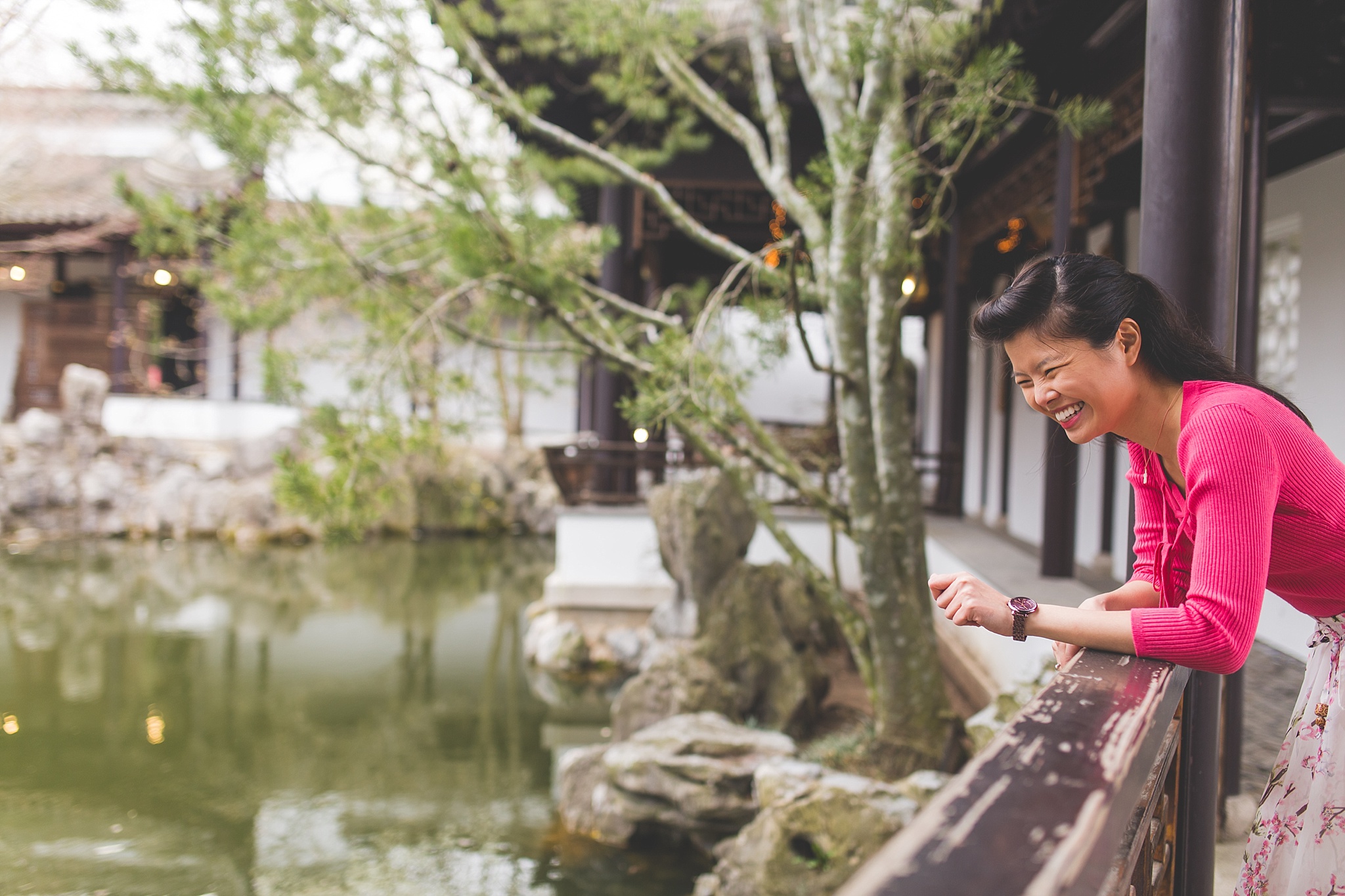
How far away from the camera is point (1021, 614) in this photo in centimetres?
120

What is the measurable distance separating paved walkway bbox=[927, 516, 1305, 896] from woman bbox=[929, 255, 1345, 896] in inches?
41.9

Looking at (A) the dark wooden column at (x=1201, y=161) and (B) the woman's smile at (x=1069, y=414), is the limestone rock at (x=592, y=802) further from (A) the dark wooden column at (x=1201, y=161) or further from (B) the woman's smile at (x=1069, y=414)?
(B) the woman's smile at (x=1069, y=414)

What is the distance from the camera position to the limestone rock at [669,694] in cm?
551

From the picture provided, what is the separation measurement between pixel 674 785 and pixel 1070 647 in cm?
353

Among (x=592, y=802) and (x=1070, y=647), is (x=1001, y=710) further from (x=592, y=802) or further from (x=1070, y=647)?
(x=1070, y=647)

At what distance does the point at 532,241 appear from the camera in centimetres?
446

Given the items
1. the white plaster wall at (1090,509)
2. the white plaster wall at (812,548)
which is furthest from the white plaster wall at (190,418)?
the white plaster wall at (1090,509)

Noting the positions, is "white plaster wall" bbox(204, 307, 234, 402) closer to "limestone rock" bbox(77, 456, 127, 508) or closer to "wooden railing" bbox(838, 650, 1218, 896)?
"limestone rock" bbox(77, 456, 127, 508)

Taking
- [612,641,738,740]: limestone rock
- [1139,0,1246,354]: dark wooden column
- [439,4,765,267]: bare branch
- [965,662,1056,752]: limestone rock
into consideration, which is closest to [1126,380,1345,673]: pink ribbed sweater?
[1139,0,1246,354]: dark wooden column

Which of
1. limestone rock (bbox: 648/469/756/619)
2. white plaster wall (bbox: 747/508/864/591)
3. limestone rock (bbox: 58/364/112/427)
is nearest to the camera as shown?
limestone rock (bbox: 648/469/756/619)

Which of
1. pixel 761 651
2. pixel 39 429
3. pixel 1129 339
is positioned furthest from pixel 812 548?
pixel 39 429

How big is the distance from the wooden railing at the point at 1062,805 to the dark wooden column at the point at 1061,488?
4.33 meters

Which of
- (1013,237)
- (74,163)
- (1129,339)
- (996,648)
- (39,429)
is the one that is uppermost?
(74,163)

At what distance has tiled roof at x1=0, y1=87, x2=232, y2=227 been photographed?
497 inches
